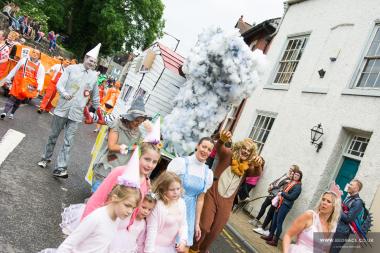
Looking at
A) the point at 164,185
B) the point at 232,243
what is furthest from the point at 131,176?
the point at 232,243

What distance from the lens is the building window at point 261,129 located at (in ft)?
47.5

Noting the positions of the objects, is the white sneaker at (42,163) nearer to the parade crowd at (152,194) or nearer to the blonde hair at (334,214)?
Answer: the parade crowd at (152,194)

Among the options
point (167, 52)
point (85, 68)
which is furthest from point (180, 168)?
point (167, 52)

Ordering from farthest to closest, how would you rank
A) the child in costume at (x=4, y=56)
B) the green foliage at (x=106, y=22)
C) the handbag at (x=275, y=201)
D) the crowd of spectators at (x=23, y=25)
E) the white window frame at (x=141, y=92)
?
the green foliage at (x=106, y=22) → the crowd of spectators at (x=23, y=25) → the white window frame at (x=141, y=92) → the child in costume at (x=4, y=56) → the handbag at (x=275, y=201)

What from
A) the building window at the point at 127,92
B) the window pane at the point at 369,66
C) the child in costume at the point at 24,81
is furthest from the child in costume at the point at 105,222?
the building window at the point at 127,92

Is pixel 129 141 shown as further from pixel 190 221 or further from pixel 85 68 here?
pixel 85 68

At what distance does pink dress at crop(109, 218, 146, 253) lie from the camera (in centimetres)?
364

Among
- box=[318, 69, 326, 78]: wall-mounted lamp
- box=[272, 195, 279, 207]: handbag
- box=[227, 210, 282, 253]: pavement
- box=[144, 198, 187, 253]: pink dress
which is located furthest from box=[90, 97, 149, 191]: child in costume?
box=[318, 69, 326, 78]: wall-mounted lamp

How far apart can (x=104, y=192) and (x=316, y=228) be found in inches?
76.6

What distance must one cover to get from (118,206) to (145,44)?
41.9 meters

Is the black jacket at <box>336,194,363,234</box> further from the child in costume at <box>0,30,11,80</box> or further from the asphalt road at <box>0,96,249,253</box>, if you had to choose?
the child in costume at <box>0,30,11,80</box>

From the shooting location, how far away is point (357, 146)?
10477 mm

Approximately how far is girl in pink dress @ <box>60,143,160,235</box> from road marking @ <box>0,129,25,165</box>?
312cm

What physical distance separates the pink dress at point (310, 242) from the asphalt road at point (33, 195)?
2.49m
